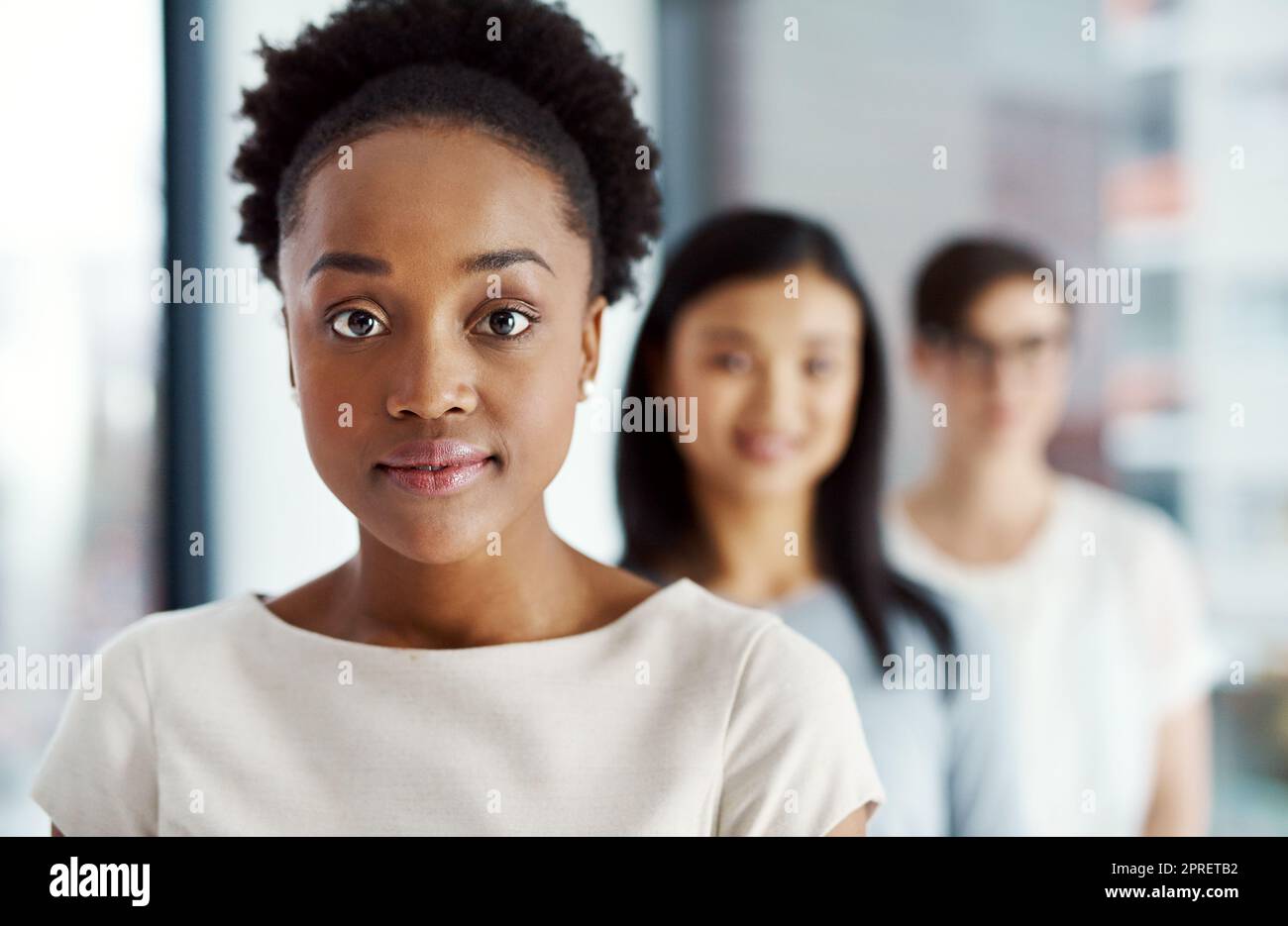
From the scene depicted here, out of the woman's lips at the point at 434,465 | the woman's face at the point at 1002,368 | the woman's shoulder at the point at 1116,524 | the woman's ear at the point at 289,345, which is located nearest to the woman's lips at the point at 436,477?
the woman's lips at the point at 434,465

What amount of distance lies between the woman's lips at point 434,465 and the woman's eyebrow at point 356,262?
0.36 ft

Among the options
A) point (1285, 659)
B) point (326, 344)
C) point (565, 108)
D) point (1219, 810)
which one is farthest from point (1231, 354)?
point (326, 344)

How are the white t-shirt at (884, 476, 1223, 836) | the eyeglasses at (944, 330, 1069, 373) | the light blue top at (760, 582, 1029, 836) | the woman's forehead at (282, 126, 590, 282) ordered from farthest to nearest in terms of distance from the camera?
the eyeglasses at (944, 330, 1069, 373)
the white t-shirt at (884, 476, 1223, 836)
the light blue top at (760, 582, 1029, 836)
the woman's forehead at (282, 126, 590, 282)

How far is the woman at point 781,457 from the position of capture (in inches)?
45.1

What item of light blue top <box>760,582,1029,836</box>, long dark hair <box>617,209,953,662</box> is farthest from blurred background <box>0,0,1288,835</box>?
light blue top <box>760,582,1029,836</box>

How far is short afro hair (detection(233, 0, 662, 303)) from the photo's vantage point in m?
0.75

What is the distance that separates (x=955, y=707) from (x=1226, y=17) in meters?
1.52

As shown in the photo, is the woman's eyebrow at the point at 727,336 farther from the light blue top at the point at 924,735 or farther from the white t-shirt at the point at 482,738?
the white t-shirt at the point at 482,738

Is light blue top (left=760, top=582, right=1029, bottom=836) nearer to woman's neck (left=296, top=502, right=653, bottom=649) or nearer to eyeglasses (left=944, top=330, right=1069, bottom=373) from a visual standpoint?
woman's neck (left=296, top=502, right=653, bottom=649)

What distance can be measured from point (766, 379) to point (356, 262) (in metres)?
0.51

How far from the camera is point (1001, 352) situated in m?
1.49

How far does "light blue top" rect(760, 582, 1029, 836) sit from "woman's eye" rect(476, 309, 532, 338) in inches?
19.2

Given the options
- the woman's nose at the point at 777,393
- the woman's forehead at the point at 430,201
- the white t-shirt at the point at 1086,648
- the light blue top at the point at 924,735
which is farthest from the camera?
the white t-shirt at the point at 1086,648
